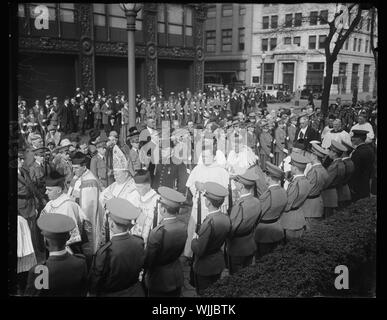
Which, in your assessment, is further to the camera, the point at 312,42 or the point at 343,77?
the point at 343,77

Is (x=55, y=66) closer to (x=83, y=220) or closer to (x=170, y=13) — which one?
(x=170, y=13)

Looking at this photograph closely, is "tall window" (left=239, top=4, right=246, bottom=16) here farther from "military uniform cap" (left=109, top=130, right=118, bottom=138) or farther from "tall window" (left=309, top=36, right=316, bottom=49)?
"military uniform cap" (left=109, top=130, right=118, bottom=138)

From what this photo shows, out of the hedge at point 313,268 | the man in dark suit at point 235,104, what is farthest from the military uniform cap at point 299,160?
the man in dark suit at point 235,104

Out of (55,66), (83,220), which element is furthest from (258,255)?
(55,66)

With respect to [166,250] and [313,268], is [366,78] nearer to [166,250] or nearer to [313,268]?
[313,268]

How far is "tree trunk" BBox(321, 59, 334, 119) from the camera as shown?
5.37 metres

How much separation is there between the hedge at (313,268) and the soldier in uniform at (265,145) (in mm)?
1099

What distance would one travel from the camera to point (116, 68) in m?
5.30

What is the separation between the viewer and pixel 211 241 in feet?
14.9

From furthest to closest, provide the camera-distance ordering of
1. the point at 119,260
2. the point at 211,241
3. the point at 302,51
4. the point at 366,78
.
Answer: the point at 302,51, the point at 366,78, the point at 211,241, the point at 119,260

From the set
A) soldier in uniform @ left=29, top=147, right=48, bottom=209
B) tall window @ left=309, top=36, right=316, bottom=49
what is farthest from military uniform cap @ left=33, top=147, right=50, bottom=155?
tall window @ left=309, top=36, right=316, bottom=49

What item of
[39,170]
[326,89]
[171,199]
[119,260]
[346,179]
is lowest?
[119,260]

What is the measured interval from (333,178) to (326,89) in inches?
47.5

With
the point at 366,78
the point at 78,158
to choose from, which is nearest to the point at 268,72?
the point at 366,78
